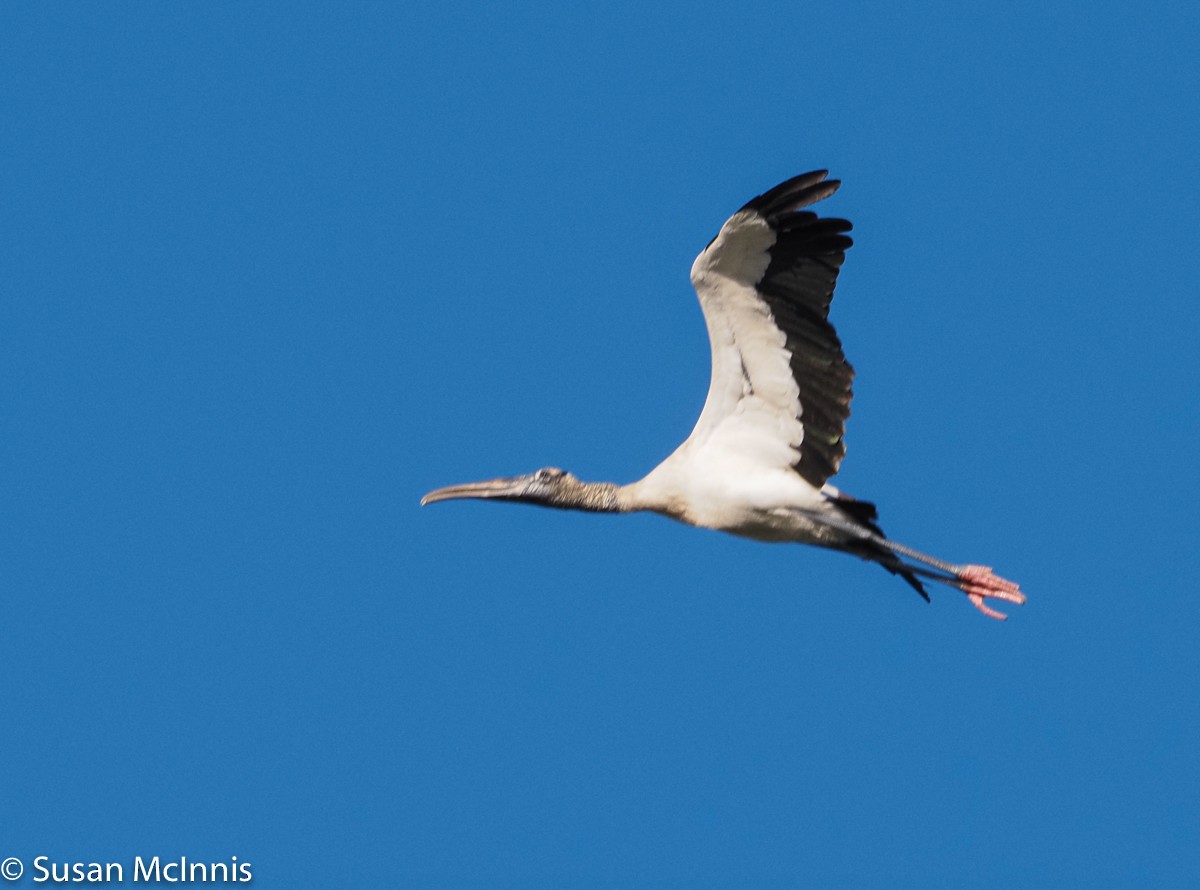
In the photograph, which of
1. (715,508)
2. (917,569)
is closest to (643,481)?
(715,508)

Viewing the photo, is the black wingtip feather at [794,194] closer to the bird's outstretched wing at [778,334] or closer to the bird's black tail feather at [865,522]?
the bird's outstretched wing at [778,334]

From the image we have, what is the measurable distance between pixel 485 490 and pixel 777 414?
245cm

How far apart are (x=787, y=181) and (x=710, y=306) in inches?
42.6

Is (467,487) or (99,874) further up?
(467,487)

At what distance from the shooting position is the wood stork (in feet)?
56.4

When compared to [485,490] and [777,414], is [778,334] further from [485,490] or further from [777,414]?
[485,490]

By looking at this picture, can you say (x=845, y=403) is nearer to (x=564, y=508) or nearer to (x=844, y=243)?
(x=844, y=243)

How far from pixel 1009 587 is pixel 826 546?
143 cm

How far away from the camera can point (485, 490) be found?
61.3 ft

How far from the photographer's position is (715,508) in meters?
17.7

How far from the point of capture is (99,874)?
734 inches

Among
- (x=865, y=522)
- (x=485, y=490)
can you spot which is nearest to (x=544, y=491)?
(x=485, y=490)

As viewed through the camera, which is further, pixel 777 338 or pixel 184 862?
pixel 184 862

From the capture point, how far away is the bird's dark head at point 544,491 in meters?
18.4
